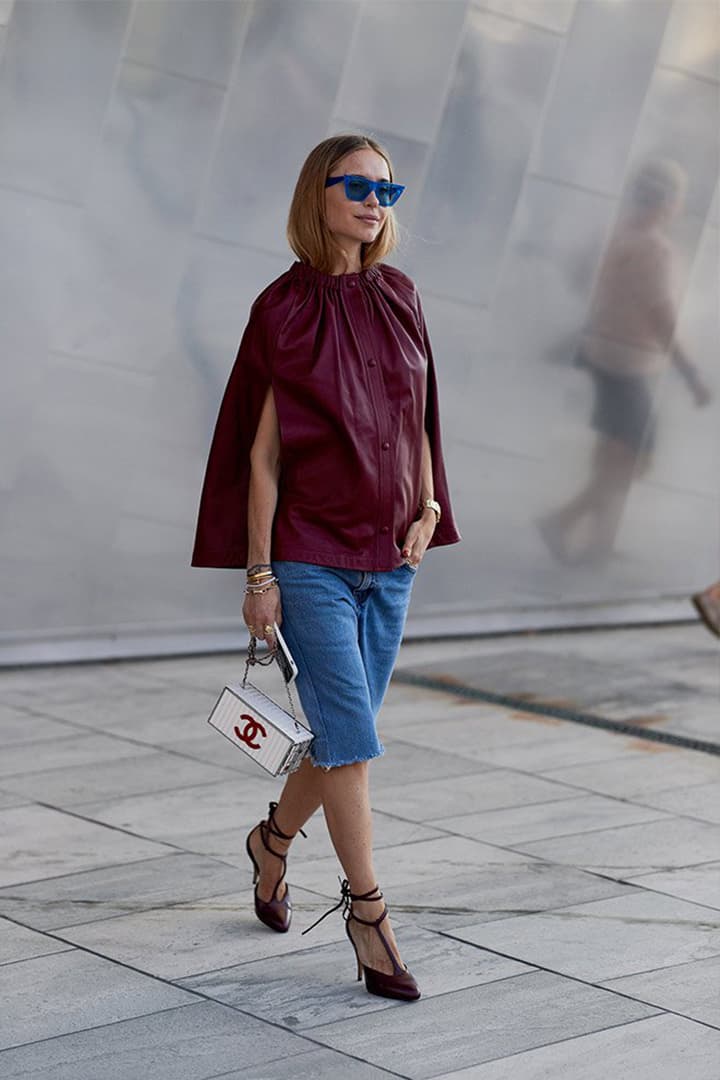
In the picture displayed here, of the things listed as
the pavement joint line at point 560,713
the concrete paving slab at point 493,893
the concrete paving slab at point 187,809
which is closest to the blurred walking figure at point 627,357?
the pavement joint line at point 560,713

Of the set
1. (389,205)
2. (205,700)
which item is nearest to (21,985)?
(389,205)

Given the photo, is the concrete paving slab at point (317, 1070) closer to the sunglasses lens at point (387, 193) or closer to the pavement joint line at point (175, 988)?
the pavement joint line at point (175, 988)

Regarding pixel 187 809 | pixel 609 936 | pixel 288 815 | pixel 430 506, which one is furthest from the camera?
pixel 187 809

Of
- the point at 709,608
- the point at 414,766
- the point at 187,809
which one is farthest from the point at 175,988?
the point at 709,608

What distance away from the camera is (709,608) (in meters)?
8.49

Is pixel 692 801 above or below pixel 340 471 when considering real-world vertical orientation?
below

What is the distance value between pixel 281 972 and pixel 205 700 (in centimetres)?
334

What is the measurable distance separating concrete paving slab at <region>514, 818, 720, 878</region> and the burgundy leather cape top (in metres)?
1.64

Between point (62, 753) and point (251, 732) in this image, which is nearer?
point (251, 732)

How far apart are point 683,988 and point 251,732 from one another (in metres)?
1.26

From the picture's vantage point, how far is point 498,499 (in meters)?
9.32

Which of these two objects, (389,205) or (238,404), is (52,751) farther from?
(389,205)

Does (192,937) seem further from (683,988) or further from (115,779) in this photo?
(115,779)

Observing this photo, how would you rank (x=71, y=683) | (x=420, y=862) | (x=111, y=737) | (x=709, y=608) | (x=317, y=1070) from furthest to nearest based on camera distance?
(x=709, y=608), (x=71, y=683), (x=111, y=737), (x=420, y=862), (x=317, y=1070)
